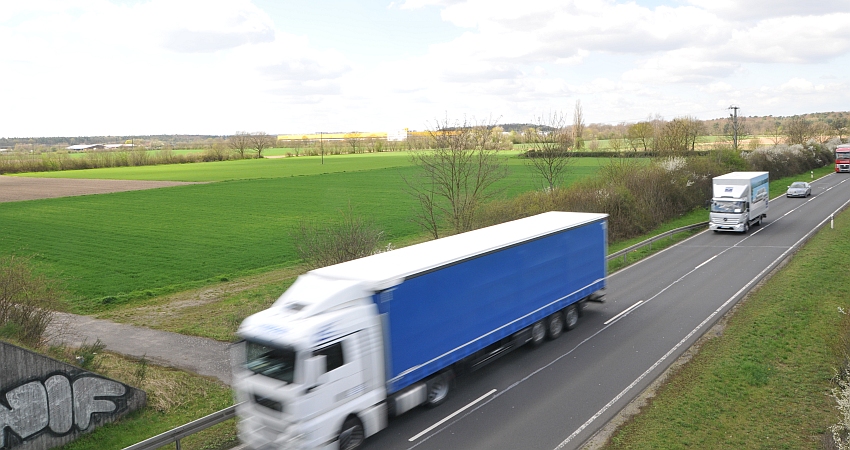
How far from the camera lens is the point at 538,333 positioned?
17.0 metres

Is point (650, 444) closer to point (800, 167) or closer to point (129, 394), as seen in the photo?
point (129, 394)

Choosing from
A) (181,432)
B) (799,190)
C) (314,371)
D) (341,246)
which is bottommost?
(181,432)

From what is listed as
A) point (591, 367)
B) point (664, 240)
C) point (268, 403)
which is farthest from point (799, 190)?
point (268, 403)

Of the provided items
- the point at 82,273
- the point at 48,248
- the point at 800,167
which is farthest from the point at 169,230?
the point at 800,167

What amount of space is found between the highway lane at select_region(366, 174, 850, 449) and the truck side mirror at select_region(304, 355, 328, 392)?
2.23m

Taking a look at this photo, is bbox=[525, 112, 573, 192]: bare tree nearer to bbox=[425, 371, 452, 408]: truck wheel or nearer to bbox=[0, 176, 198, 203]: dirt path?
bbox=[425, 371, 452, 408]: truck wheel

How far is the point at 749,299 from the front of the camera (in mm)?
21219

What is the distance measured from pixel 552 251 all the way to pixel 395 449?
7.52 metres

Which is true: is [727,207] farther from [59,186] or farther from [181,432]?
[59,186]

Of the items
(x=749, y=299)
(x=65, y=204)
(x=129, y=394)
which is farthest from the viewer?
(x=65, y=204)

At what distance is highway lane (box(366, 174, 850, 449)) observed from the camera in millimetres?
12383

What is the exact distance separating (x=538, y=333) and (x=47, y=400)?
1164 cm

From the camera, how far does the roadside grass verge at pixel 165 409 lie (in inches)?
486

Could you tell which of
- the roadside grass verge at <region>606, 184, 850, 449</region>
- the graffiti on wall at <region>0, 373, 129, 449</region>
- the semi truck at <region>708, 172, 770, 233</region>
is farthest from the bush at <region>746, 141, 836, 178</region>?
the graffiti on wall at <region>0, 373, 129, 449</region>
